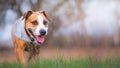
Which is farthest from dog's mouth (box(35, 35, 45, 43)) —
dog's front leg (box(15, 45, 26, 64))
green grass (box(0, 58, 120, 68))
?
green grass (box(0, 58, 120, 68))

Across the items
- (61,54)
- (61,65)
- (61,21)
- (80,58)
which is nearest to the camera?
(61,65)

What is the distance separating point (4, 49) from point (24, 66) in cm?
763

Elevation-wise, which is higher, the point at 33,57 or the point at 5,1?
the point at 5,1

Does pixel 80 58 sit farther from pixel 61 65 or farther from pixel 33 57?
pixel 61 65

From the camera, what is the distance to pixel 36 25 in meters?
5.39

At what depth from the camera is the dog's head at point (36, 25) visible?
5312 mm

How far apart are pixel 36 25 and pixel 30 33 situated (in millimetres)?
205

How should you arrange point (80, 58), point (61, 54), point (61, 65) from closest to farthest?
point (61, 65)
point (61, 54)
point (80, 58)

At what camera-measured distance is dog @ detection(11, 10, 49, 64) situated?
211 inches

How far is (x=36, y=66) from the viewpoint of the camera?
Result: 14.8 ft

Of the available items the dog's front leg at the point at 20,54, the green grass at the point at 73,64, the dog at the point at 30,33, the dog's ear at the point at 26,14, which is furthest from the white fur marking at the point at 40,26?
the green grass at the point at 73,64

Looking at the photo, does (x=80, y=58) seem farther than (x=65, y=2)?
No

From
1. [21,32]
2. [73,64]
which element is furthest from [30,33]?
[73,64]

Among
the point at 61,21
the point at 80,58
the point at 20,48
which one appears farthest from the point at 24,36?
the point at 61,21
